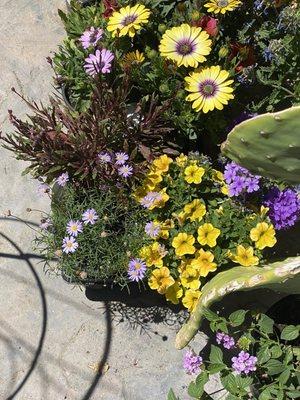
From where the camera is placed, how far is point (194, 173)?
7.33ft

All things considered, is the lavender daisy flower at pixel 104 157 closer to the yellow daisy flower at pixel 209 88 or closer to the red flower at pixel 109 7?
the yellow daisy flower at pixel 209 88

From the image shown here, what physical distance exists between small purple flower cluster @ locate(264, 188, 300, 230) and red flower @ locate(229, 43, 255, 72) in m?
0.47

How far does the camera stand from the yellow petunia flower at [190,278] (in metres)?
2.19

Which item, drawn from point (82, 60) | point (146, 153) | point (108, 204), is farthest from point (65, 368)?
point (82, 60)

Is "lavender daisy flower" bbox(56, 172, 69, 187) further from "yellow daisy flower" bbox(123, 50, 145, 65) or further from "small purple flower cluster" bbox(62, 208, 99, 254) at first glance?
"yellow daisy flower" bbox(123, 50, 145, 65)

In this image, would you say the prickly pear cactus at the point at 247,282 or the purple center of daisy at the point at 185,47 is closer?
the prickly pear cactus at the point at 247,282

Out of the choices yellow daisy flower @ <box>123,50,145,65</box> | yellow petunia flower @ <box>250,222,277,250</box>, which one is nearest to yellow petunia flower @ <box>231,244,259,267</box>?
yellow petunia flower @ <box>250,222,277,250</box>

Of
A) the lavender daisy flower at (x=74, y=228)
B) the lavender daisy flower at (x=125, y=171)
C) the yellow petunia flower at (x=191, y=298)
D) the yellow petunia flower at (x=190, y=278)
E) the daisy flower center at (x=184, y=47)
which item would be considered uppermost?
the daisy flower center at (x=184, y=47)

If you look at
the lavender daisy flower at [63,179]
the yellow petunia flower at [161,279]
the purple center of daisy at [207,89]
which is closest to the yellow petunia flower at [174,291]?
the yellow petunia flower at [161,279]

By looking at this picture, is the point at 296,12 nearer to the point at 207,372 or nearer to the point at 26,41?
the point at 207,372

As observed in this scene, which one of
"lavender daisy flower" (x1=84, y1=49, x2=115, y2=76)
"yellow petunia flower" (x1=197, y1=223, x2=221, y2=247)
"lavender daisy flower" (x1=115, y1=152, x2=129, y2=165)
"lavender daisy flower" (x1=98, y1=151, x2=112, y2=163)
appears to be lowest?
"yellow petunia flower" (x1=197, y1=223, x2=221, y2=247)

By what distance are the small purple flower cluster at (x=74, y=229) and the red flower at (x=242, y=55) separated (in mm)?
724

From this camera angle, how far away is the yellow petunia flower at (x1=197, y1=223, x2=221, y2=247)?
2174 millimetres

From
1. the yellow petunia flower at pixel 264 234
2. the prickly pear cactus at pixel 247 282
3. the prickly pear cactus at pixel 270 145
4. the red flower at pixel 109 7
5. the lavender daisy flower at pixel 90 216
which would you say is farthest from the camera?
the red flower at pixel 109 7
